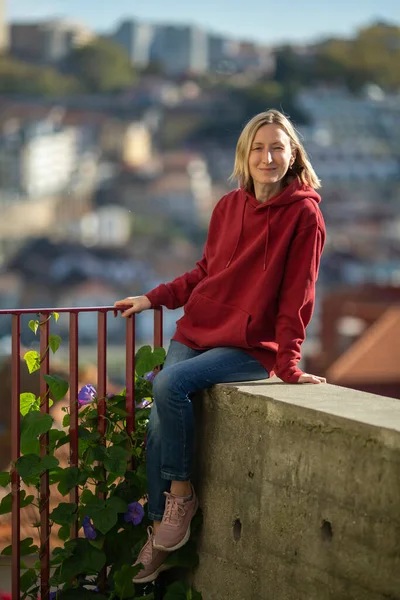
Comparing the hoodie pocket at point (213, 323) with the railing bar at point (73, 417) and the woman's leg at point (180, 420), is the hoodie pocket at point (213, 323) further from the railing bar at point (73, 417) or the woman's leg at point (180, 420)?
the railing bar at point (73, 417)

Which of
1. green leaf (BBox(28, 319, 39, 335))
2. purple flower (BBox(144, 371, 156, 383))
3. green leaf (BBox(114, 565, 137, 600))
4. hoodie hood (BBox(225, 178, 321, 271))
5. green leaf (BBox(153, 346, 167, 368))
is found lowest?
green leaf (BBox(114, 565, 137, 600))

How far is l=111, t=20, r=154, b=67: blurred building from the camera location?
91.1m

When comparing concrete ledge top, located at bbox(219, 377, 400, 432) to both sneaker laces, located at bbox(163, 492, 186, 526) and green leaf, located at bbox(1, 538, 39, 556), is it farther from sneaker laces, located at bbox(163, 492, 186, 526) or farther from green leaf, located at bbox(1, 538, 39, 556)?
green leaf, located at bbox(1, 538, 39, 556)

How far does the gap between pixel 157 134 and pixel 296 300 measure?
261 feet

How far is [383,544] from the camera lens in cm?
179

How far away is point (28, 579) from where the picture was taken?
2.31m

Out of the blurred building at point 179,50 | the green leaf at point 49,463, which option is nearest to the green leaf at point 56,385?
the green leaf at point 49,463

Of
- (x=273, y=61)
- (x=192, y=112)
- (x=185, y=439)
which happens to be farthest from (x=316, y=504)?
(x=273, y=61)

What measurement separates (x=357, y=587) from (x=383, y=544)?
3.7 inches

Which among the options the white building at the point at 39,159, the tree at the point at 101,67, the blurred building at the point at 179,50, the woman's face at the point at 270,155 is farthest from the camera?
the blurred building at the point at 179,50

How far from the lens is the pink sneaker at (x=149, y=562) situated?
222 cm

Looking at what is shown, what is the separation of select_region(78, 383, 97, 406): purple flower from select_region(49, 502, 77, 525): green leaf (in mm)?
190

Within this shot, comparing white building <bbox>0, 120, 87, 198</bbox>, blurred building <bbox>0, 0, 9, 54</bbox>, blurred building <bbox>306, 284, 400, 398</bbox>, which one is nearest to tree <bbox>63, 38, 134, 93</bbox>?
blurred building <bbox>0, 0, 9, 54</bbox>

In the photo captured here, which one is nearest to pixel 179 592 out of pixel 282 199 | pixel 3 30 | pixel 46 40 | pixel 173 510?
pixel 173 510
